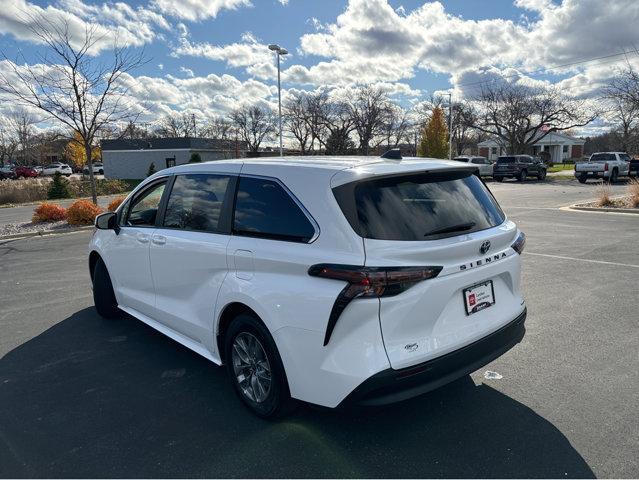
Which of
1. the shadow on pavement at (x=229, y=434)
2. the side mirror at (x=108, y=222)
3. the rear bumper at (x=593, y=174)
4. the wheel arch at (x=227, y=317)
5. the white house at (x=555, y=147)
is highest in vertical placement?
the white house at (x=555, y=147)

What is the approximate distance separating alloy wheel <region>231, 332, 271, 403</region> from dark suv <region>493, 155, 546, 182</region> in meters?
33.7

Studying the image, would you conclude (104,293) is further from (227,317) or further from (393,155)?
(393,155)

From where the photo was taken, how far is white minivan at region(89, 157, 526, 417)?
2574mm

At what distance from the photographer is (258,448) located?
114 inches

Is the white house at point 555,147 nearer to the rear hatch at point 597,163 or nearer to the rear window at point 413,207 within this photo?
the rear hatch at point 597,163

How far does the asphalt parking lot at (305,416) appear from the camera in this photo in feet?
8.92

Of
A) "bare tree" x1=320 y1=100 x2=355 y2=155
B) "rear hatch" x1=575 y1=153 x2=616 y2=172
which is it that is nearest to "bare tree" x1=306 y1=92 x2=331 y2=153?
"bare tree" x1=320 y1=100 x2=355 y2=155

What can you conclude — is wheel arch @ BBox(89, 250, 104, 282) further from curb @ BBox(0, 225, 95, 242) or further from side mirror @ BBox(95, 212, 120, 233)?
curb @ BBox(0, 225, 95, 242)

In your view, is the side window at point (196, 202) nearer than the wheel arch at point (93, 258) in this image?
Yes

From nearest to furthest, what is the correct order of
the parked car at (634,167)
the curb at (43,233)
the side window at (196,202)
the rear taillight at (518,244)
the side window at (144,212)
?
the rear taillight at (518,244) < the side window at (196,202) < the side window at (144,212) < the curb at (43,233) < the parked car at (634,167)

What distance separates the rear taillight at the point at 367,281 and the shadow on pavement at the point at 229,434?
2.17 feet

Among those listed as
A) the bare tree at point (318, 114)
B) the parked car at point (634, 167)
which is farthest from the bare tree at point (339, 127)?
the parked car at point (634, 167)

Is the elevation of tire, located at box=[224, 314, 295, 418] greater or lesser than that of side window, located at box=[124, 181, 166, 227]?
lesser

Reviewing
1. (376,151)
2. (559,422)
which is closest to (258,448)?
(559,422)
